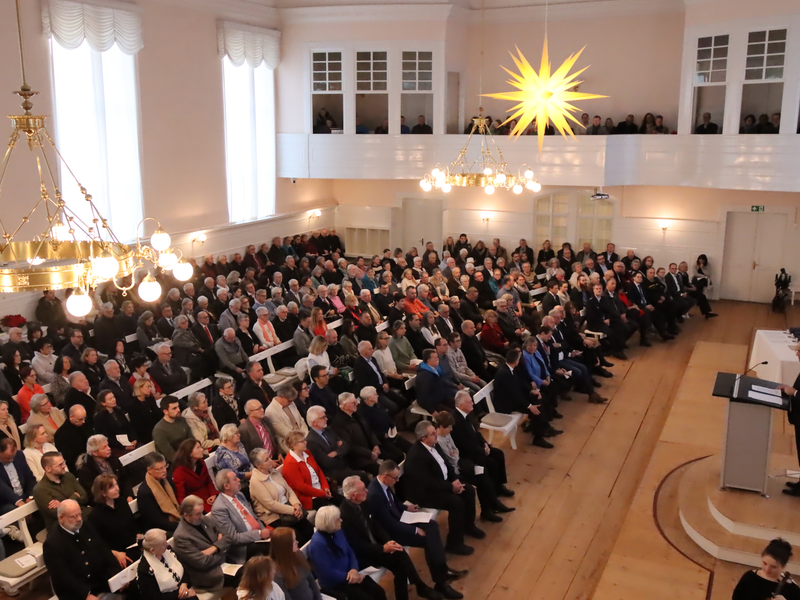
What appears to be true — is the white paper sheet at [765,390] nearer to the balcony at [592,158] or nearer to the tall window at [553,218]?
the balcony at [592,158]

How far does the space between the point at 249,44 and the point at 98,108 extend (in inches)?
157

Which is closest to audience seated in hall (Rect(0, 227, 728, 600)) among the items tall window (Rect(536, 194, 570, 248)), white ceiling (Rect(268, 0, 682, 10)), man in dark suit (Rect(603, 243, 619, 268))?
man in dark suit (Rect(603, 243, 619, 268))

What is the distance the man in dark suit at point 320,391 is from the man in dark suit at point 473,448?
1.20m

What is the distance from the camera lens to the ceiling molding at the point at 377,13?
595 inches

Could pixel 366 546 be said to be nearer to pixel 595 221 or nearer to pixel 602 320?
pixel 602 320

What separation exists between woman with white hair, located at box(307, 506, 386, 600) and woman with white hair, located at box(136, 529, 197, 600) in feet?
2.67

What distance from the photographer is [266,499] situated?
18.2 feet

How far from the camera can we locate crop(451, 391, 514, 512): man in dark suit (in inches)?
264

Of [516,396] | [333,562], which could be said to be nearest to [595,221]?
[516,396]

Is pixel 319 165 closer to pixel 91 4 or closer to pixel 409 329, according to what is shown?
pixel 91 4

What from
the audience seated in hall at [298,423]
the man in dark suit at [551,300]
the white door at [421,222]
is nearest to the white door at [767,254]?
the audience seated in hall at [298,423]

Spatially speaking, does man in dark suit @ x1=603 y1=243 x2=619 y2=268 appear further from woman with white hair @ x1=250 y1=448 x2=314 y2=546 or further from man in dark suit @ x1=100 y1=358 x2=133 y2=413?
woman with white hair @ x1=250 y1=448 x2=314 y2=546

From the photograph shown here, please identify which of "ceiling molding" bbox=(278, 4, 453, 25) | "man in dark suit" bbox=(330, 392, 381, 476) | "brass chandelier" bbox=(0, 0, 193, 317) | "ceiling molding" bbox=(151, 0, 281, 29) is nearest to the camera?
"brass chandelier" bbox=(0, 0, 193, 317)

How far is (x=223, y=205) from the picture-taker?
14922 mm
